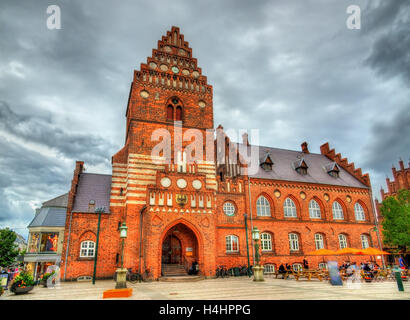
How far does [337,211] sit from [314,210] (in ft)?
11.8

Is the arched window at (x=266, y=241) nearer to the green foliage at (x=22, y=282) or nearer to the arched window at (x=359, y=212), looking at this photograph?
the arched window at (x=359, y=212)

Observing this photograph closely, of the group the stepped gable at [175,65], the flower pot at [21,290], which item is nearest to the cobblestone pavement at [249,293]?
the flower pot at [21,290]

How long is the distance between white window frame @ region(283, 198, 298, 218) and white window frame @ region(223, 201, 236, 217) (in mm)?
6597

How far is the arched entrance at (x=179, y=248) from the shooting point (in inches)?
1010

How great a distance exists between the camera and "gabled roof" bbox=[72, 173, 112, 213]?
90.4 ft

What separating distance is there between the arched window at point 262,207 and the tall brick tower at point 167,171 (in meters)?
5.82

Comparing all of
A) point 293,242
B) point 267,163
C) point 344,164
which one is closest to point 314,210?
point 293,242

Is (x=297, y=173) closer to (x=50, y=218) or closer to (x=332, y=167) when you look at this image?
(x=332, y=167)

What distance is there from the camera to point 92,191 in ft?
96.2

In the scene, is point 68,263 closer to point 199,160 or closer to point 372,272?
point 199,160

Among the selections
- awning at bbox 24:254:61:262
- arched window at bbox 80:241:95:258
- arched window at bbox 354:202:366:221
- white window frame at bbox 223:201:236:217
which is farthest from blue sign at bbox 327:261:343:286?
awning at bbox 24:254:61:262

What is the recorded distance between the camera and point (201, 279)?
22922 mm

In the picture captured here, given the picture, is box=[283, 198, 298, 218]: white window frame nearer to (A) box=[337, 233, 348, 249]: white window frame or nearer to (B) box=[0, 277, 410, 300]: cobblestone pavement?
(A) box=[337, 233, 348, 249]: white window frame

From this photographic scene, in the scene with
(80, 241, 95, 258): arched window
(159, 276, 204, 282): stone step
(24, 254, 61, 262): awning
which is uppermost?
(80, 241, 95, 258): arched window
